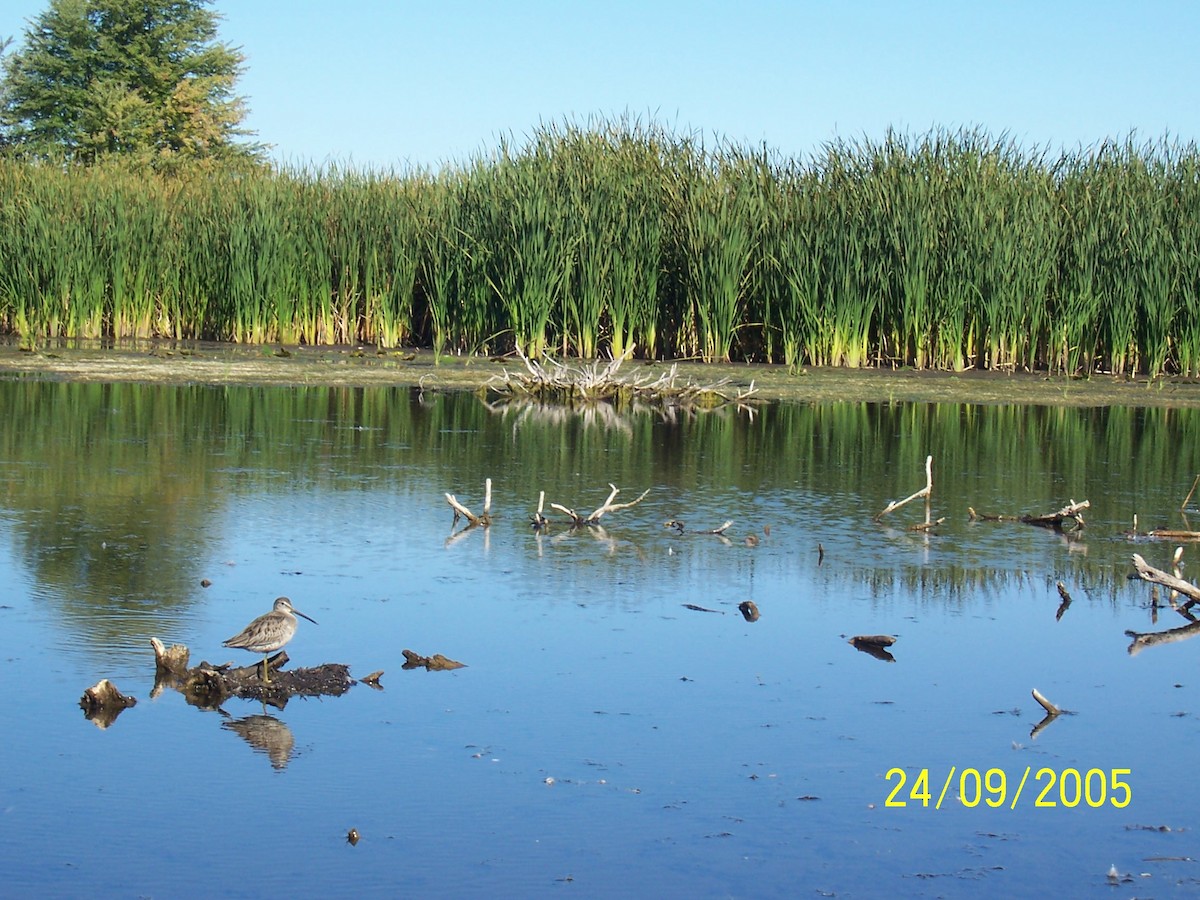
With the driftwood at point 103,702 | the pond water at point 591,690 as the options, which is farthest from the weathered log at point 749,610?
the driftwood at point 103,702

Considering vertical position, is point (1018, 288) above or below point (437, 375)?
above

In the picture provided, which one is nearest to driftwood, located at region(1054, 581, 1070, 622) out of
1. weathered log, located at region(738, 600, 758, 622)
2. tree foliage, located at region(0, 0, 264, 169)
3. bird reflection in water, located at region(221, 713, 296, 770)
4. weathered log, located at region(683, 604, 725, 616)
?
weathered log, located at region(738, 600, 758, 622)

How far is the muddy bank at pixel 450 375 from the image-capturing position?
13391 millimetres

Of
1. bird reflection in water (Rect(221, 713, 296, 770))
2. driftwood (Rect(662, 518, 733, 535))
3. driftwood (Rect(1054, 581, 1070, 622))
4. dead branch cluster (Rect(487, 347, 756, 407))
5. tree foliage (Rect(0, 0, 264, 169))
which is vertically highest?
tree foliage (Rect(0, 0, 264, 169))

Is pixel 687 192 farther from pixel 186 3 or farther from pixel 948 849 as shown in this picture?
pixel 186 3

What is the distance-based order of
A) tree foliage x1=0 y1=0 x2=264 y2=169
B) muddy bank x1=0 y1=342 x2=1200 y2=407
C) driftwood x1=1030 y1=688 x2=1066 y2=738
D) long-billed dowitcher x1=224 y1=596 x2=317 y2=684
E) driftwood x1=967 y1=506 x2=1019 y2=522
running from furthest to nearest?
1. tree foliage x1=0 y1=0 x2=264 y2=169
2. muddy bank x1=0 y1=342 x2=1200 y2=407
3. driftwood x1=967 y1=506 x2=1019 y2=522
4. long-billed dowitcher x1=224 y1=596 x2=317 y2=684
5. driftwood x1=1030 y1=688 x2=1066 y2=738

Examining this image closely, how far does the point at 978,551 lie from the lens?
6328 mm

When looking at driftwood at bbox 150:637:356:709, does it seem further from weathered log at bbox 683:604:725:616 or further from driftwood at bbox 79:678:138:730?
weathered log at bbox 683:604:725:616

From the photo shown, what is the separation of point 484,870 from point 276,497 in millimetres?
4493

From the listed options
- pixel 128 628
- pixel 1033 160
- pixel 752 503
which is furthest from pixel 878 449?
pixel 1033 160

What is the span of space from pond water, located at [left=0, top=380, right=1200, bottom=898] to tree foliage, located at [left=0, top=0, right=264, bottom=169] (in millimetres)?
37133

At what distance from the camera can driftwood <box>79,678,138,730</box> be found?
382 centimetres

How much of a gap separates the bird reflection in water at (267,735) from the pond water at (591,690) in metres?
0.02

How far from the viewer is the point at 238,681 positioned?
4.12 meters
